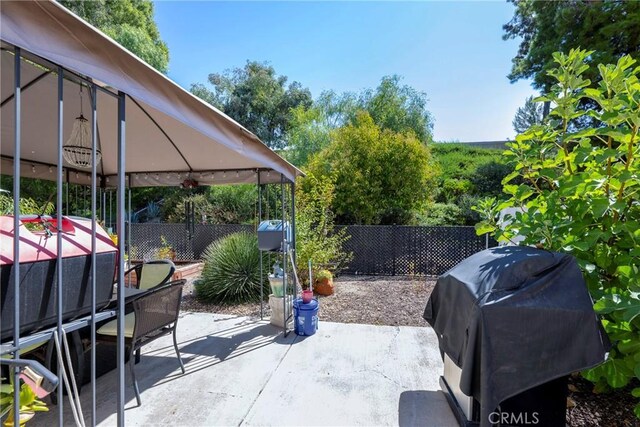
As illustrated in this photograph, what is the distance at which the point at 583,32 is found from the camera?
7.70 m

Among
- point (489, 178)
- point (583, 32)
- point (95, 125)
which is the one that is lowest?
point (95, 125)

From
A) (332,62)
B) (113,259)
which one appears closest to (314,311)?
(113,259)

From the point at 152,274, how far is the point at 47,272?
2172mm

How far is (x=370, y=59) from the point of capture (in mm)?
10227

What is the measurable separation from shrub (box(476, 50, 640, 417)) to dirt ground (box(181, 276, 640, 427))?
0.21 metres

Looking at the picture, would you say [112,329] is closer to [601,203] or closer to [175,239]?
[601,203]

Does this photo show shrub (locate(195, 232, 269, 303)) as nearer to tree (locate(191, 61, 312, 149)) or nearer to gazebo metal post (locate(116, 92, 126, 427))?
gazebo metal post (locate(116, 92, 126, 427))

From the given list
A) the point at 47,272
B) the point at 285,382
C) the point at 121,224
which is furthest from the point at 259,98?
the point at 47,272

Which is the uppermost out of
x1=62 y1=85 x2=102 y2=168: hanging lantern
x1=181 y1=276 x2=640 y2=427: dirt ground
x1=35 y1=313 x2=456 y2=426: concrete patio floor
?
x1=62 y1=85 x2=102 y2=168: hanging lantern

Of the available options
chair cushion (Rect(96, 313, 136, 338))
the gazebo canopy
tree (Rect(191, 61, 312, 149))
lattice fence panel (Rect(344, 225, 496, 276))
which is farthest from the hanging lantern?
tree (Rect(191, 61, 312, 149))

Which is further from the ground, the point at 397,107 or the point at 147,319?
the point at 397,107

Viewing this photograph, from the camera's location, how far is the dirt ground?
80.0 inches

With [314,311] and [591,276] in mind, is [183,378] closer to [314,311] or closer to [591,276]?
[314,311]

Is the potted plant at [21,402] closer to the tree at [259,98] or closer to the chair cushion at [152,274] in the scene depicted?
the chair cushion at [152,274]
